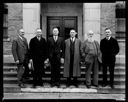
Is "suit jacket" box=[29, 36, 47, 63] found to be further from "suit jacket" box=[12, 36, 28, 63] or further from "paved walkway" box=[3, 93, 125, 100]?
"paved walkway" box=[3, 93, 125, 100]

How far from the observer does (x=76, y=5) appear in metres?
15.0

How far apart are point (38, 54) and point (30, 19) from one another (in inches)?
119

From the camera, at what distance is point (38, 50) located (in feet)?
36.7

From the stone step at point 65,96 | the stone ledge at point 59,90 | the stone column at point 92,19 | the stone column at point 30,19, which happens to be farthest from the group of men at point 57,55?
the stone column at point 92,19

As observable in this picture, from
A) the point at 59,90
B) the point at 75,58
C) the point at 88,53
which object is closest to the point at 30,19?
the point at 75,58

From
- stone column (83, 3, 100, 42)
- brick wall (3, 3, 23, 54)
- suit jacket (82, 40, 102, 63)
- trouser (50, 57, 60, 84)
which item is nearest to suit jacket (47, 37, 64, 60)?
trouser (50, 57, 60, 84)

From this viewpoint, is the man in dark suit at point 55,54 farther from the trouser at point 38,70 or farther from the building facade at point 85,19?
the building facade at point 85,19

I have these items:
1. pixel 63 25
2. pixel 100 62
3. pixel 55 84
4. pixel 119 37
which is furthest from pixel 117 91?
pixel 63 25

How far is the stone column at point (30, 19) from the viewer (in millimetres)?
13695

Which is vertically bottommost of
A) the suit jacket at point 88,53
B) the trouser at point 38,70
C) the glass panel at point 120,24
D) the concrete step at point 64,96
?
the concrete step at point 64,96

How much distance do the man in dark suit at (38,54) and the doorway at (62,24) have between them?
12.6 feet

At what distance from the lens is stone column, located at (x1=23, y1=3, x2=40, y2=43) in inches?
539

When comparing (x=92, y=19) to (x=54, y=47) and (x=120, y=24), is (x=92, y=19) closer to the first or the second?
(x=120, y=24)

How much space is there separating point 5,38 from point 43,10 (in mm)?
2263
